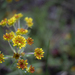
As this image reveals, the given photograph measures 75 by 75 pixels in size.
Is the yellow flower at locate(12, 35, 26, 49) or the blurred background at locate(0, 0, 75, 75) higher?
the blurred background at locate(0, 0, 75, 75)

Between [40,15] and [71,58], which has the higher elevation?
[40,15]

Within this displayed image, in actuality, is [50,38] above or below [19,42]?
above

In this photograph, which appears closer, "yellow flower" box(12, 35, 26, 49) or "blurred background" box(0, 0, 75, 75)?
"yellow flower" box(12, 35, 26, 49)

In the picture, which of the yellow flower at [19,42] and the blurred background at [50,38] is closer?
the yellow flower at [19,42]

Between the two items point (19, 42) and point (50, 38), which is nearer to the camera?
point (19, 42)

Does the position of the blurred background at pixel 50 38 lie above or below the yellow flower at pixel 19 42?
above

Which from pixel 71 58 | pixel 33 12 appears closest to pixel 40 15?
pixel 33 12

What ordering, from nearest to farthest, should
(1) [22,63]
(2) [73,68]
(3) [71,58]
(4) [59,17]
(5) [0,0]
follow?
(1) [22,63], (5) [0,0], (2) [73,68], (3) [71,58], (4) [59,17]

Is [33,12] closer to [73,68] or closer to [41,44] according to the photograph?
[41,44]
